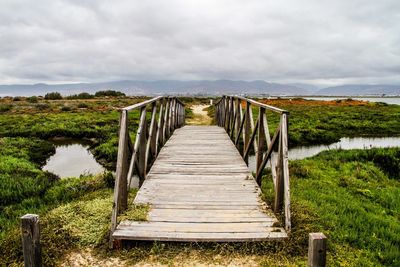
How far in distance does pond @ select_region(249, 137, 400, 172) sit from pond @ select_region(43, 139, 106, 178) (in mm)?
6418

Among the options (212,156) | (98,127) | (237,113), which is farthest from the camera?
(98,127)

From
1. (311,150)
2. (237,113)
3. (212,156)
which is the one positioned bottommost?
(311,150)

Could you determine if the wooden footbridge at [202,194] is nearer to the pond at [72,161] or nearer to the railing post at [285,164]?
the railing post at [285,164]

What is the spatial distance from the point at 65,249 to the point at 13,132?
15.5m

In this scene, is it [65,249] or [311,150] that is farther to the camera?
[311,150]

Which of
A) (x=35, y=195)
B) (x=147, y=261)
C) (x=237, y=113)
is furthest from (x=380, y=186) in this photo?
(x=35, y=195)

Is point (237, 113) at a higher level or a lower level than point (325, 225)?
higher

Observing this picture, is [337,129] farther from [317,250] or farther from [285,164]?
[317,250]

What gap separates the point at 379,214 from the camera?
6.31 m

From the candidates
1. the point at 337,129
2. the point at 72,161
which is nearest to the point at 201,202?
the point at 72,161

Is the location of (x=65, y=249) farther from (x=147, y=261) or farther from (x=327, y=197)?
(x=327, y=197)

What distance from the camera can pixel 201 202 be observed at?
554 cm

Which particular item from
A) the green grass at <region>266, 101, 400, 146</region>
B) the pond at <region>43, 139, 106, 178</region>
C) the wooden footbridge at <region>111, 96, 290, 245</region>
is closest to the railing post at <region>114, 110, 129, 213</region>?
the wooden footbridge at <region>111, 96, 290, 245</region>

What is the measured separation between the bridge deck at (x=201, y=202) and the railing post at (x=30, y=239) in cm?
109
